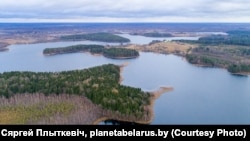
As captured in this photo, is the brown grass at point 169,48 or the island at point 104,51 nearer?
the island at point 104,51

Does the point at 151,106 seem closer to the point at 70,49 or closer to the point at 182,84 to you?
the point at 182,84

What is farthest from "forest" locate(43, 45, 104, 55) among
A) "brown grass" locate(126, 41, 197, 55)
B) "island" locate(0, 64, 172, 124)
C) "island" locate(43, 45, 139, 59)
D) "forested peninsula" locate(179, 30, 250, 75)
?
"island" locate(0, 64, 172, 124)

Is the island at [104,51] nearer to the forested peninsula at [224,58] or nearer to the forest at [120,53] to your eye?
the forest at [120,53]

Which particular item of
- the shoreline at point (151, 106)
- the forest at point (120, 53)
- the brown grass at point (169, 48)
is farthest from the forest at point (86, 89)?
the brown grass at point (169, 48)

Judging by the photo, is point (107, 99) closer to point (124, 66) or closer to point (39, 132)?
point (39, 132)

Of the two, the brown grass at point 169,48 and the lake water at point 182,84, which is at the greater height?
the brown grass at point 169,48

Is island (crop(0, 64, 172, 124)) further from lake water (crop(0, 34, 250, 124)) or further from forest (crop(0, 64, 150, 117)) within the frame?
lake water (crop(0, 34, 250, 124))
